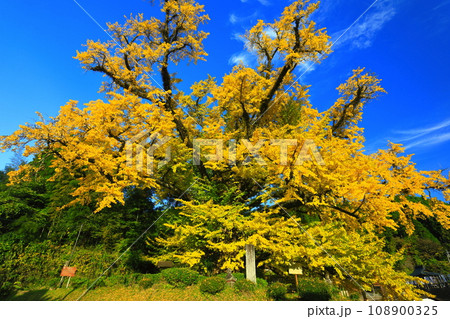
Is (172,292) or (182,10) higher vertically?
(182,10)

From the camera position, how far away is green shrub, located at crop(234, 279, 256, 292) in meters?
8.17

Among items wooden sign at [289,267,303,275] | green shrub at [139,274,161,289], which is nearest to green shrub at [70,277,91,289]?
green shrub at [139,274,161,289]

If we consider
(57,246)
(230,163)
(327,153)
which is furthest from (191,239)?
(57,246)

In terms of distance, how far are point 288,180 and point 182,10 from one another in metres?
10.2

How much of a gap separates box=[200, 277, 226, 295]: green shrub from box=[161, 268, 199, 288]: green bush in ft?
3.84

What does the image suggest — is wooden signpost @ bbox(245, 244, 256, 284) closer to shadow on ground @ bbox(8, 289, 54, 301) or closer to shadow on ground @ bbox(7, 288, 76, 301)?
shadow on ground @ bbox(7, 288, 76, 301)

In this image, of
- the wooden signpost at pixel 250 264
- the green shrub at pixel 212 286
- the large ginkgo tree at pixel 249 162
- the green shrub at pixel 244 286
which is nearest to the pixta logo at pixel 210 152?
the large ginkgo tree at pixel 249 162

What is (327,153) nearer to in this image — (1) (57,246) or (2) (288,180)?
(2) (288,180)

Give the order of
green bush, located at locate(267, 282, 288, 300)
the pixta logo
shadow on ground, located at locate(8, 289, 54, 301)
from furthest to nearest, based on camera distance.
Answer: shadow on ground, located at locate(8, 289, 54, 301) < green bush, located at locate(267, 282, 288, 300) < the pixta logo

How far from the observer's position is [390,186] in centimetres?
805

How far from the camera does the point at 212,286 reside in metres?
8.00
